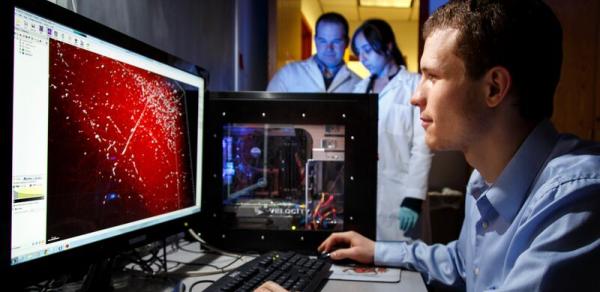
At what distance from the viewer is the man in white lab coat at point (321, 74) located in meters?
2.52

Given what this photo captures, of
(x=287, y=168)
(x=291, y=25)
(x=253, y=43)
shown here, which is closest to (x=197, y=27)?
(x=287, y=168)

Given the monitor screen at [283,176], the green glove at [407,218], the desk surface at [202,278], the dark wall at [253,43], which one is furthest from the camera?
the dark wall at [253,43]

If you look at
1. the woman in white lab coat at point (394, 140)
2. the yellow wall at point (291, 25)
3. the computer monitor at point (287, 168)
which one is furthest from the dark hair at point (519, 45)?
the yellow wall at point (291, 25)

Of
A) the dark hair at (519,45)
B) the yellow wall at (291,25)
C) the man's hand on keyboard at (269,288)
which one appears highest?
the yellow wall at (291,25)

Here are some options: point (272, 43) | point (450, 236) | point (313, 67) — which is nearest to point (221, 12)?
point (313, 67)

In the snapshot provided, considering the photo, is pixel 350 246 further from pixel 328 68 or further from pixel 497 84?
pixel 328 68

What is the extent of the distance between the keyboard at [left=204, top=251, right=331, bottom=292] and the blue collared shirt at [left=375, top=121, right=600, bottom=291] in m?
0.30

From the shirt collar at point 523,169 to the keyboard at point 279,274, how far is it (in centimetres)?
36

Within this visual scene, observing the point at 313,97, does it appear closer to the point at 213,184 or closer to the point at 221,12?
the point at 213,184

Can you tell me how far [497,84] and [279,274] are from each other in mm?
509

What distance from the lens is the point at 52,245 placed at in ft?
2.04

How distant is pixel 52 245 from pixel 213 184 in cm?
54

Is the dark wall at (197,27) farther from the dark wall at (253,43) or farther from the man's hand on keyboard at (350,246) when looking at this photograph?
the man's hand on keyboard at (350,246)

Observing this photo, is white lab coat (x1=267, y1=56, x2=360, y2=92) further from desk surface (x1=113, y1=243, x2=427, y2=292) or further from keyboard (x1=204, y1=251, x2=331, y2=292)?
keyboard (x1=204, y1=251, x2=331, y2=292)
